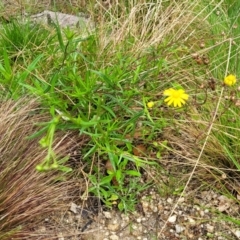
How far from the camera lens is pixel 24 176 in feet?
5.87

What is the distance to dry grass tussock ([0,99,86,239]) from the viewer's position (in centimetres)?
174

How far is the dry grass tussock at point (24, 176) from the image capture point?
1742 mm

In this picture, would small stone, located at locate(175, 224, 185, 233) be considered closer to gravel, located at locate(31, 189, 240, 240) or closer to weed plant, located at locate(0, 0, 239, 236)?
gravel, located at locate(31, 189, 240, 240)

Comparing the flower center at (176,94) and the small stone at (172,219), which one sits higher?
the flower center at (176,94)

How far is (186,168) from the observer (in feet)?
6.79

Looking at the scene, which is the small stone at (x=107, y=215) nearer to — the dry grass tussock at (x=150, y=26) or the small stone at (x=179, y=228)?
the small stone at (x=179, y=228)

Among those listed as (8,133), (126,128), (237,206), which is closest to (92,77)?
(126,128)

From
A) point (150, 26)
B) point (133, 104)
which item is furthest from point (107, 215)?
point (150, 26)

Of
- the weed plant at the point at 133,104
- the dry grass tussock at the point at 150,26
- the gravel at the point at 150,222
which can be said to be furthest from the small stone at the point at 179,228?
the dry grass tussock at the point at 150,26

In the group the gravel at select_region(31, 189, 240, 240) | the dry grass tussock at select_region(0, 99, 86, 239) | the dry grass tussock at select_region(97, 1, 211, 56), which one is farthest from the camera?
the dry grass tussock at select_region(97, 1, 211, 56)

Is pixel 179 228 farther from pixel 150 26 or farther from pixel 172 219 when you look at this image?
pixel 150 26

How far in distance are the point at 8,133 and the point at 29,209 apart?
0.27 m

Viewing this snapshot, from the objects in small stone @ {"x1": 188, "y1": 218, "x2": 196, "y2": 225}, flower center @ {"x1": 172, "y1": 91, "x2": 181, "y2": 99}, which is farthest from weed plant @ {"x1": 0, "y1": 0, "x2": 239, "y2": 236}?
small stone @ {"x1": 188, "y1": 218, "x2": 196, "y2": 225}

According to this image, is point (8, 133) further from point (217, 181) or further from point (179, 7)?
point (179, 7)
